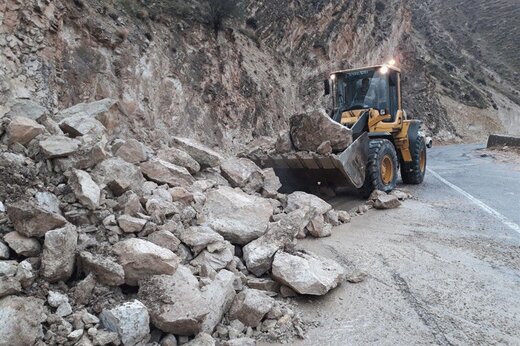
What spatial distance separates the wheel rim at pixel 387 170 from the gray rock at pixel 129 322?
6.16 metres

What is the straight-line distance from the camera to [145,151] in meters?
4.55

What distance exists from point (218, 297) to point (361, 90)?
686 cm

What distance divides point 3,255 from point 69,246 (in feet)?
1.28

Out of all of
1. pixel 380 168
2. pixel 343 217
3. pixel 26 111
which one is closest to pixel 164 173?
pixel 26 111

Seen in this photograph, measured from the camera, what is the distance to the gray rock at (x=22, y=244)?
8.78 feet

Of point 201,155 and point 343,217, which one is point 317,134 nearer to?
point 343,217

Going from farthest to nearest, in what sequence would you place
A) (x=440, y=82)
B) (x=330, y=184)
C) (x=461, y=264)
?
(x=440, y=82) < (x=330, y=184) < (x=461, y=264)

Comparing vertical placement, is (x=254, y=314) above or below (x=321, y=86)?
below

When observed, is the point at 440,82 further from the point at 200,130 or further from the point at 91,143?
the point at 91,143

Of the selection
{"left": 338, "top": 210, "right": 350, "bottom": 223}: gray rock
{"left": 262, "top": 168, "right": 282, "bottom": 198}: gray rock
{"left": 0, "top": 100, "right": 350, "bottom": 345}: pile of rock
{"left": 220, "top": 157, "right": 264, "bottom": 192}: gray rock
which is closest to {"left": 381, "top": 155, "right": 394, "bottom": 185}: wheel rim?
{"left": 338, "top": 210, "right": 350, "bottom": 223}: gray rock

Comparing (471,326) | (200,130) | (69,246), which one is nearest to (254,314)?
(69,246)

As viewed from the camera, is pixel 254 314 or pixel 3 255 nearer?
pixel 3 255

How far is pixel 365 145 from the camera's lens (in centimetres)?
718

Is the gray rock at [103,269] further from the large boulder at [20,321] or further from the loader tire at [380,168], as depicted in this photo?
the loader tire at [380,168]
